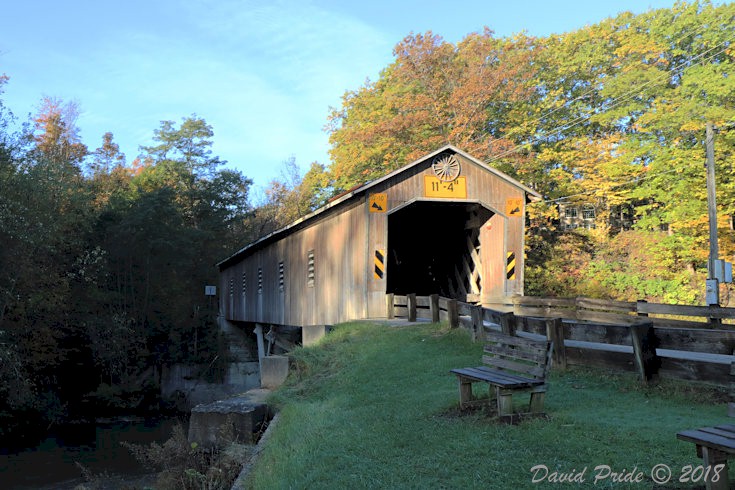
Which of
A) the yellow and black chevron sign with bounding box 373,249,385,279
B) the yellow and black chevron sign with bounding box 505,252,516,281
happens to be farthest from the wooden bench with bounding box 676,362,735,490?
the yellow and black chevron sign with bounding box 505,252,516,281

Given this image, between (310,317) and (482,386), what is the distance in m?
11.6

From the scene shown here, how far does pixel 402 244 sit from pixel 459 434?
1716 cm

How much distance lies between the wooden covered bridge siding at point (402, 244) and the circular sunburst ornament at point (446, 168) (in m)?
0.08

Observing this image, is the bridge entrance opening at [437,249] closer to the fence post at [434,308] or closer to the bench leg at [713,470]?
the fence post at [434,308]

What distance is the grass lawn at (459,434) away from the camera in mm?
4051

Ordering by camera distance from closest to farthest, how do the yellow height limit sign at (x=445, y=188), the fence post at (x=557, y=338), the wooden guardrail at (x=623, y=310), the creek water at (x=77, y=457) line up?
1. the fence post at (x=557, y=338)
2. the wooden guardrail at (x=623, y=310)
3. the creek water at (x=77, y=457)
4. the yellow height limit sign at (x=445, y=188)

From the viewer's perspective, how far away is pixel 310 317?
59.2ft

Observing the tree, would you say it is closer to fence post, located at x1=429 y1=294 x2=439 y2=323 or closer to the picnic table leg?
fence post, located at x1=429 y1=294 x2=439 y2=323

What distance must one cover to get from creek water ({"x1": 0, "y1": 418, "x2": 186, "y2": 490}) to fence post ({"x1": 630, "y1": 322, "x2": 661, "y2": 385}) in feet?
33.5

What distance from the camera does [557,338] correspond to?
7867 mm

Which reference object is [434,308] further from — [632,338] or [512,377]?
[512,377]

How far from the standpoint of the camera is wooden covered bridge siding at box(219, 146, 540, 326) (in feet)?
50.0

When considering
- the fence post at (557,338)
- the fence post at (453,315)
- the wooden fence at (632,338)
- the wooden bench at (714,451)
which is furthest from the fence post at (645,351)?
the fence post at (453,315)

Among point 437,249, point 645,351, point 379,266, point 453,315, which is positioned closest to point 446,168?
point 379,266
